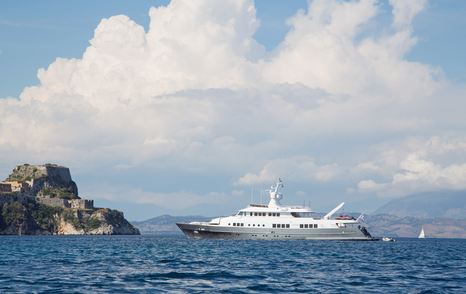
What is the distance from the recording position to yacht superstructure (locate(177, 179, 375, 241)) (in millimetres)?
125062

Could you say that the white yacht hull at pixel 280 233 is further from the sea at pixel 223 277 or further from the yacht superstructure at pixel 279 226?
the sea at pixel 223 277

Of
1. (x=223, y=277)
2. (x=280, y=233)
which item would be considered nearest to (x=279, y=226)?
(x=280, y=233)

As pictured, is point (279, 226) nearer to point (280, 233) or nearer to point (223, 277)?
point (280, 233)

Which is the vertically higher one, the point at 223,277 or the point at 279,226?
the point at 279,226

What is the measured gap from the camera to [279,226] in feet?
413

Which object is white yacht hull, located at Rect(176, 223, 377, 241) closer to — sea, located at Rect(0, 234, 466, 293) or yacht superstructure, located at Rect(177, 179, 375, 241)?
yacht superstructure, located at Rect(177, 179, 375, 241)

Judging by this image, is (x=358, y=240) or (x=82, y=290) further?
(x=358, y=240)

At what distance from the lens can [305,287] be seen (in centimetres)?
Result: 4012

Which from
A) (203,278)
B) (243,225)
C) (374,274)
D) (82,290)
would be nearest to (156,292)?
(82,290)

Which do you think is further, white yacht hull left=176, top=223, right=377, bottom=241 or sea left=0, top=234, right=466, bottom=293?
white yacht hull left=176, top=223, right=377, bottom=241

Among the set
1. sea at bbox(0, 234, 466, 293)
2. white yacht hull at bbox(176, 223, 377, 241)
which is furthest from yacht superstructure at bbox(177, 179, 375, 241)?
sea at bbox(0, 234, 466, 293)

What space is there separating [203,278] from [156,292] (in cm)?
826

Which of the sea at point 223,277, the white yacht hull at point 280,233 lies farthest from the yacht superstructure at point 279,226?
the sea at point 223,277

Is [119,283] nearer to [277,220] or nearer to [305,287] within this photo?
[305,287]
